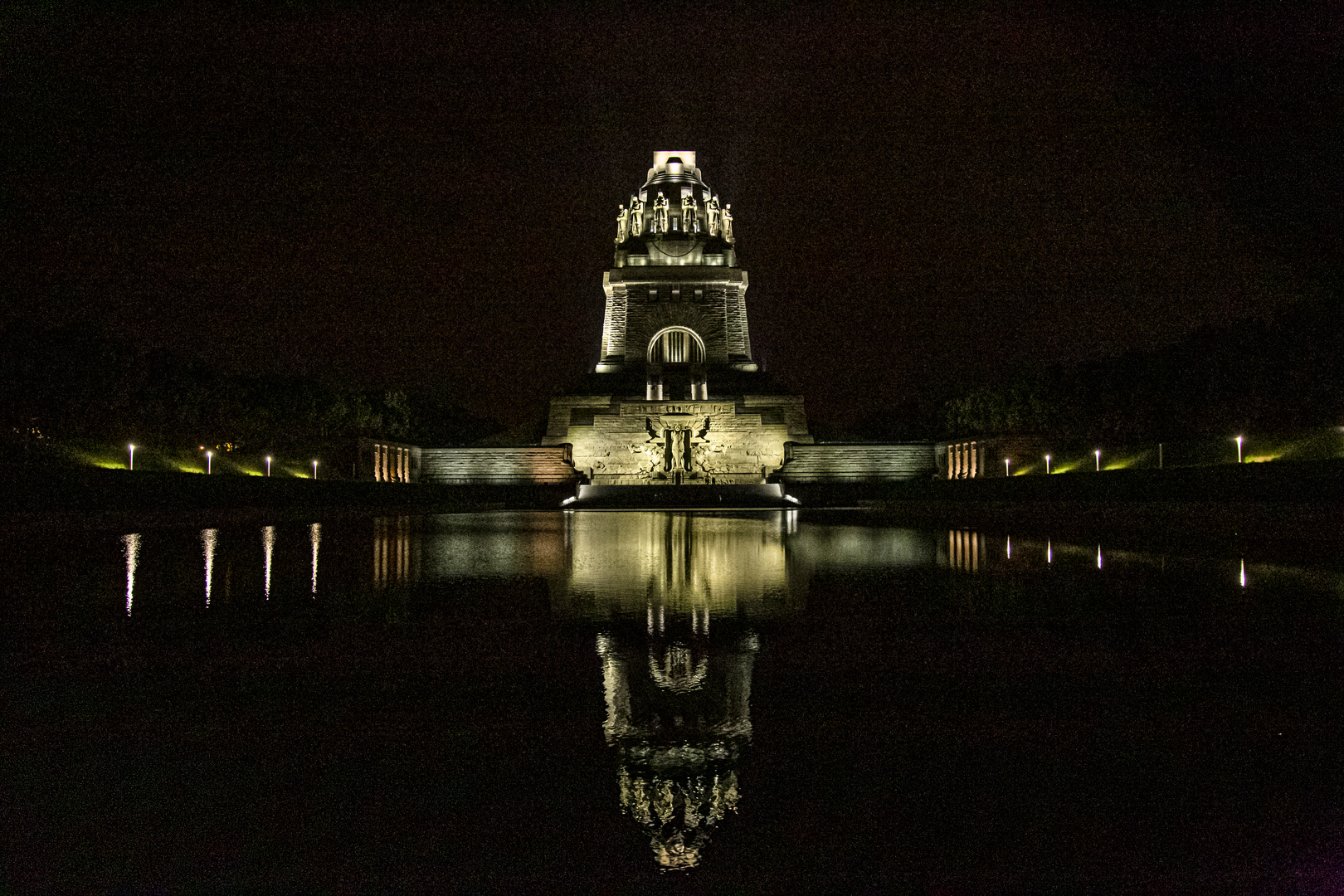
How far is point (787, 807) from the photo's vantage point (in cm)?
297

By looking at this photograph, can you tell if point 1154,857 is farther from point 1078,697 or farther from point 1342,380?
point 1342,380

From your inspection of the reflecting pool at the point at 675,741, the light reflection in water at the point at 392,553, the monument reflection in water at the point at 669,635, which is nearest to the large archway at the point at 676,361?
the light reflection in water at the point at 392,553

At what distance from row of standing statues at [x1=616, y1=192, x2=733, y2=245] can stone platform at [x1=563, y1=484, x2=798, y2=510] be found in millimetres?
27943

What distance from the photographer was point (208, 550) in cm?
1223

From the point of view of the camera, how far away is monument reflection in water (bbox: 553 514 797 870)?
9.98 ft

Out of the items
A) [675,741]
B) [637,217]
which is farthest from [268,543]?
[637,217]

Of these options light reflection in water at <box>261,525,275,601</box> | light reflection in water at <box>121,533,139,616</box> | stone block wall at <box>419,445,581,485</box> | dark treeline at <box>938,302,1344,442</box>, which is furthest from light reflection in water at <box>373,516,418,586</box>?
dark treeline at <box>938,302,1344,442</box>

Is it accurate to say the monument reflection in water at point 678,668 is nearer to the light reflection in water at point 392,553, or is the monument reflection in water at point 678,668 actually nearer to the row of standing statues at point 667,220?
the light reflection in water at point 392,553

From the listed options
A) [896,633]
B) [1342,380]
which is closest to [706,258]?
[1342,380]

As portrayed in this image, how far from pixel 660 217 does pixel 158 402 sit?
33.1 metres

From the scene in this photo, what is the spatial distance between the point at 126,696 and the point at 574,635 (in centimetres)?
233

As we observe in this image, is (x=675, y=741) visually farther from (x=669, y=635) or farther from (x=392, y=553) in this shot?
(x=392, y=553)

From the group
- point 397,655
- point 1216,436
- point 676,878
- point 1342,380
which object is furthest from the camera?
point 1216,436

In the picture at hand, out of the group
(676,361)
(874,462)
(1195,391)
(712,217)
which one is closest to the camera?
(1195,391)
